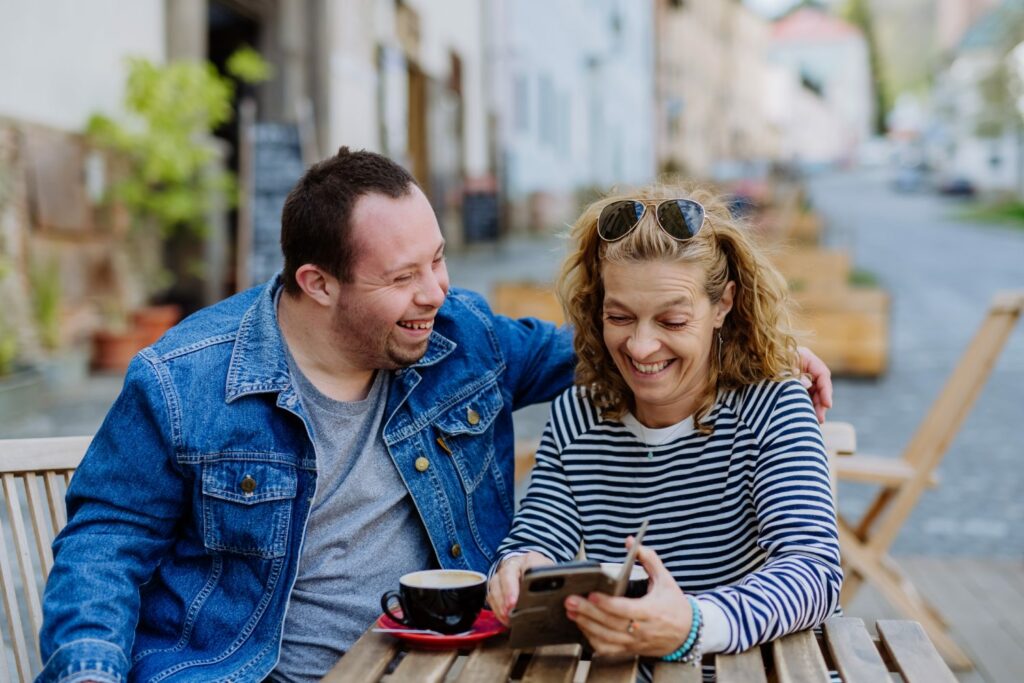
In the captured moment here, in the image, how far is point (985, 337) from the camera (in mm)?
4059

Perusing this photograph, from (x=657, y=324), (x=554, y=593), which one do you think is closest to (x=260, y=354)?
(x=657, y=324)

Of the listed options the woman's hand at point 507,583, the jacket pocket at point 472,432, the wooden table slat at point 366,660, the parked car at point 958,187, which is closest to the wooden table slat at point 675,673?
the woman's hand at point 507,583

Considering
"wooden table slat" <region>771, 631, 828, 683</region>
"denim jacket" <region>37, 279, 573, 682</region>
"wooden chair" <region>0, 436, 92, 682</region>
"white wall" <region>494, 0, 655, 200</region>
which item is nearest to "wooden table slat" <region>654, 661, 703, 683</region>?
"wooden table slat" <region>771, 631, 828, 683</region>

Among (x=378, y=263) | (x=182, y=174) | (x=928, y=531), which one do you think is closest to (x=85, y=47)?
(x=182, y=174)

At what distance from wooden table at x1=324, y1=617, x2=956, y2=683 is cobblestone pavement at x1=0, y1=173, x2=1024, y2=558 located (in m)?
0.99

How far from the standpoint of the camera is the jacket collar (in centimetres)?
231

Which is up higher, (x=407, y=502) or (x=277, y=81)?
(x=277, y=81)

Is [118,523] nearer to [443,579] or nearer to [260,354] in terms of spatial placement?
[260,354]

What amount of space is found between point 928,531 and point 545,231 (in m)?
19.1

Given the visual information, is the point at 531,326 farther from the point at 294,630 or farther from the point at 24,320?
the point at 24,320

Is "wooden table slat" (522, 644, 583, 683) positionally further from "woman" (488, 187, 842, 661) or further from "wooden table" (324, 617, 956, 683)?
"woman" (488, 187, 842, 661)

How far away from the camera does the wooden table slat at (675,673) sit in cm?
179

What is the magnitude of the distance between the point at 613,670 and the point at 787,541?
42cm

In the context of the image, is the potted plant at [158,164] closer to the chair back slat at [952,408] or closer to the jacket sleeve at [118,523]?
the chair back slat at [952,408]
